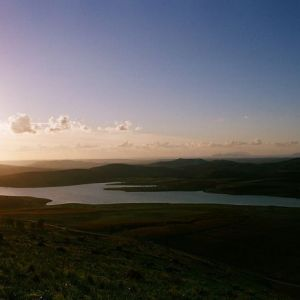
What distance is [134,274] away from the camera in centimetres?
2681

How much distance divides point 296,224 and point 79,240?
1900 inches

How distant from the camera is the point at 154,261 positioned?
120 feet

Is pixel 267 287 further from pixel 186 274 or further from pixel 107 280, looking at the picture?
pixel 107 280

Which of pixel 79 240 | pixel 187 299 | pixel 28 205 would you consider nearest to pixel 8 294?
pixel 187 299

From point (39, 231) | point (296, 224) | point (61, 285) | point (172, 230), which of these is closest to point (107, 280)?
point (61, 285)

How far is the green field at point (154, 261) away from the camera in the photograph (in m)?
21.5

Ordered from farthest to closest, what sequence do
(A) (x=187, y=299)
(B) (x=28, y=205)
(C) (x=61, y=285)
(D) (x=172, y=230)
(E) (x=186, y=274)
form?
(B) (x=28, y=205) < (D) (x=172, y=230) < (E) (x=186, y=274) < (A) (x=187, y=299) < (C) (x=61, y=285)

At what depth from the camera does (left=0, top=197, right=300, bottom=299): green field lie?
21516 millimetres

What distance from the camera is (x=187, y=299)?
2212 centimetres

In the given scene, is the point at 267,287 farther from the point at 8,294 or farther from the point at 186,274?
the point at 8,294

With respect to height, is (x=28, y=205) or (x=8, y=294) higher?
(x=8, y=294)

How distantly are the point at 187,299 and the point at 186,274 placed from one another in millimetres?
10456

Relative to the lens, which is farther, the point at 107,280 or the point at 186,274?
the point at 186,274

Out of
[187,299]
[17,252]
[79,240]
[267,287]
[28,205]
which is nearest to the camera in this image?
[187,299]
